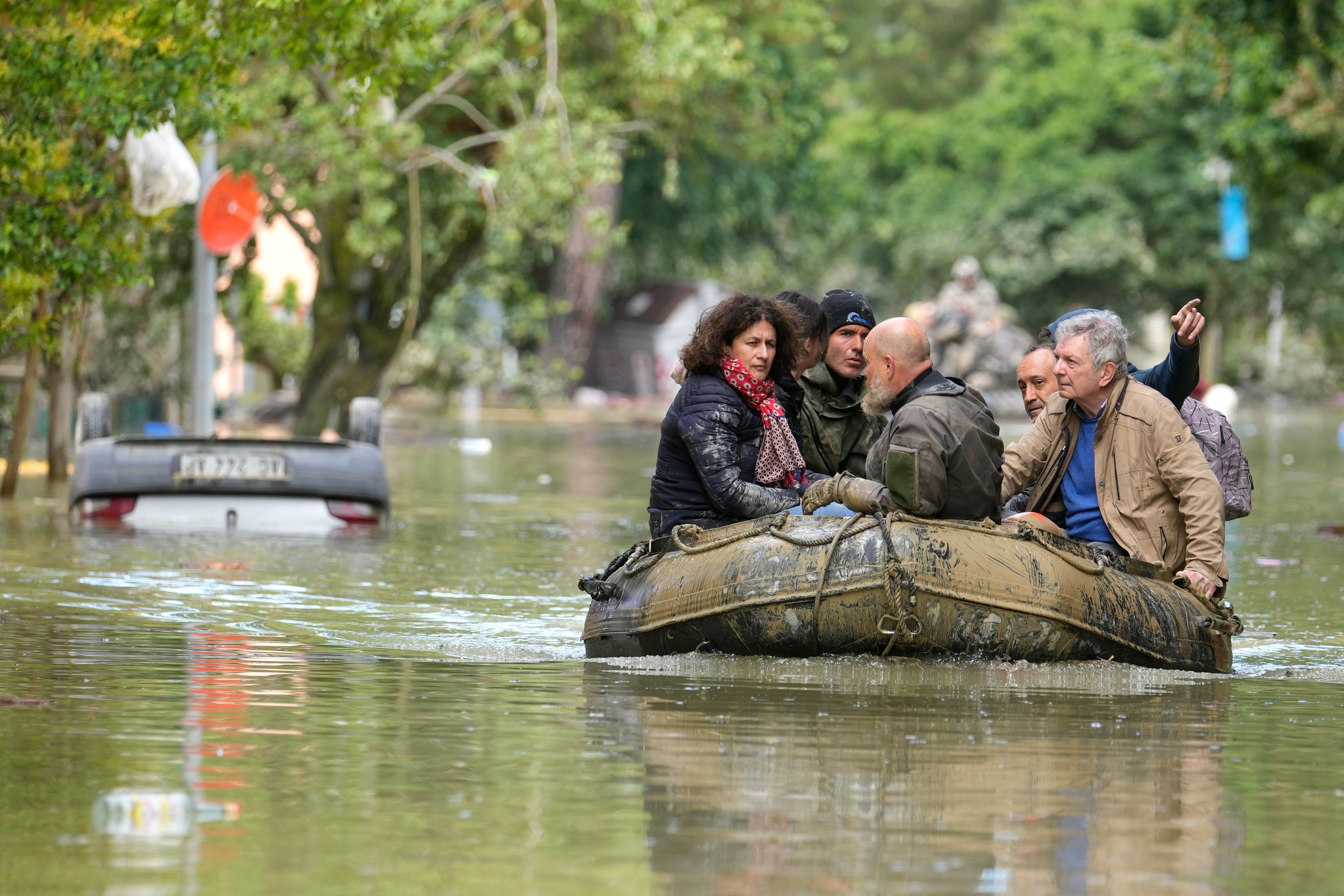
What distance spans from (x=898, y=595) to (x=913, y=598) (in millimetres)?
54

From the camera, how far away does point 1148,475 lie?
8.93 m

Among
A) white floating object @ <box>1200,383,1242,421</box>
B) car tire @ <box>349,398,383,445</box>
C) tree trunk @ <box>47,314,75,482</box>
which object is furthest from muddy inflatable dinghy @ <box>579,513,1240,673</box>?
tree trunk @ <box>47,314,75,482</box>

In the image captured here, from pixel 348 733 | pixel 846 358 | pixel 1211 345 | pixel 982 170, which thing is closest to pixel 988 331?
pixel 982 170

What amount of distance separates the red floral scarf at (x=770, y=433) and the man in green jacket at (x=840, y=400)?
0.69 feet

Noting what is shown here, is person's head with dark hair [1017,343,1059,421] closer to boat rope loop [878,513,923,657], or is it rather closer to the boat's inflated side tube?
boat rope loop [878,513,923,657]

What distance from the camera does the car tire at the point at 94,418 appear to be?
1662 cm

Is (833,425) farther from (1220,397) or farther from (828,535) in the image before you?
(1220,397)

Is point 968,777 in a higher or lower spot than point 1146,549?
lower

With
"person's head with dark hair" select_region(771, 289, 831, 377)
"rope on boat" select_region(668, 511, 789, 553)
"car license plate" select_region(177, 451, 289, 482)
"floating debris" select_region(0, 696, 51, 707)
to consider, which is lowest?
"floating debris" select_region(0, 696, 51, 707)

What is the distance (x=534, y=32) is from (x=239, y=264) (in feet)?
14.4

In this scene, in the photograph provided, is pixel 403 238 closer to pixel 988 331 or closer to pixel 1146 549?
pixel 1146 549

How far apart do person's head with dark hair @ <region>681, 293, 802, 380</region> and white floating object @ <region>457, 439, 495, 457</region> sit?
18201 mm

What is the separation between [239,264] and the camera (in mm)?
25156

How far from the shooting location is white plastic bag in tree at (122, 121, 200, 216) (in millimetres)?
16219
